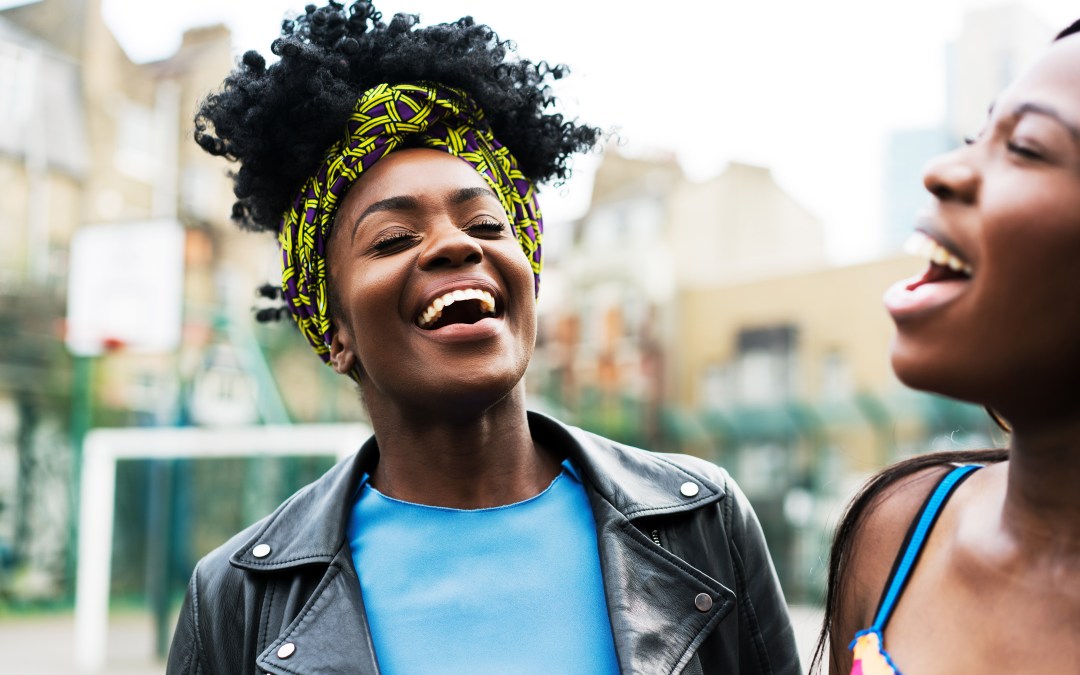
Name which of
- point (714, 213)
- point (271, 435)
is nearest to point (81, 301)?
point (271, 435)

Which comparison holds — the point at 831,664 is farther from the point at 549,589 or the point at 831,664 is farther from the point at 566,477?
the point at 566,477

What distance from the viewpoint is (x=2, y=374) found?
1808cm

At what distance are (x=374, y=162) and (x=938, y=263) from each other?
129cm

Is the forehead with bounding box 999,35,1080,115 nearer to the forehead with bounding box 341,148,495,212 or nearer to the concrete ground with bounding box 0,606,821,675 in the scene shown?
the forehead with bounding box 341,148,495,212

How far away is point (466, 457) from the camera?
243 centimetres

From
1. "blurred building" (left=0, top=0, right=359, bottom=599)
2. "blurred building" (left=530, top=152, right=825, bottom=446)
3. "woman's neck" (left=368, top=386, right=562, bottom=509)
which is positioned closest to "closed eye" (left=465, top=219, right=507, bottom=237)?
"woman's neck" (left=368, top=386, right=562, bottom=509)

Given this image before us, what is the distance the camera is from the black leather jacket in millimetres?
2223

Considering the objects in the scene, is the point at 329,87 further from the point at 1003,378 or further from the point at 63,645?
the point at 63,645

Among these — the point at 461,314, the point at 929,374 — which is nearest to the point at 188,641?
the point at 461,314

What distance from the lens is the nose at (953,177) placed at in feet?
5.23

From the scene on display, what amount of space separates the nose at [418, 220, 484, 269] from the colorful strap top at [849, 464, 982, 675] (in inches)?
39.0

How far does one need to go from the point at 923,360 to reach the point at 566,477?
3.59 feet

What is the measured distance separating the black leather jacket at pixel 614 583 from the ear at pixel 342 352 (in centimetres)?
22

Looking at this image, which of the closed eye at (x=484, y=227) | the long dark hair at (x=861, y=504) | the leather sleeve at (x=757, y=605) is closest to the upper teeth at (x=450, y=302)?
the closed eye at (x=484, y=227)
